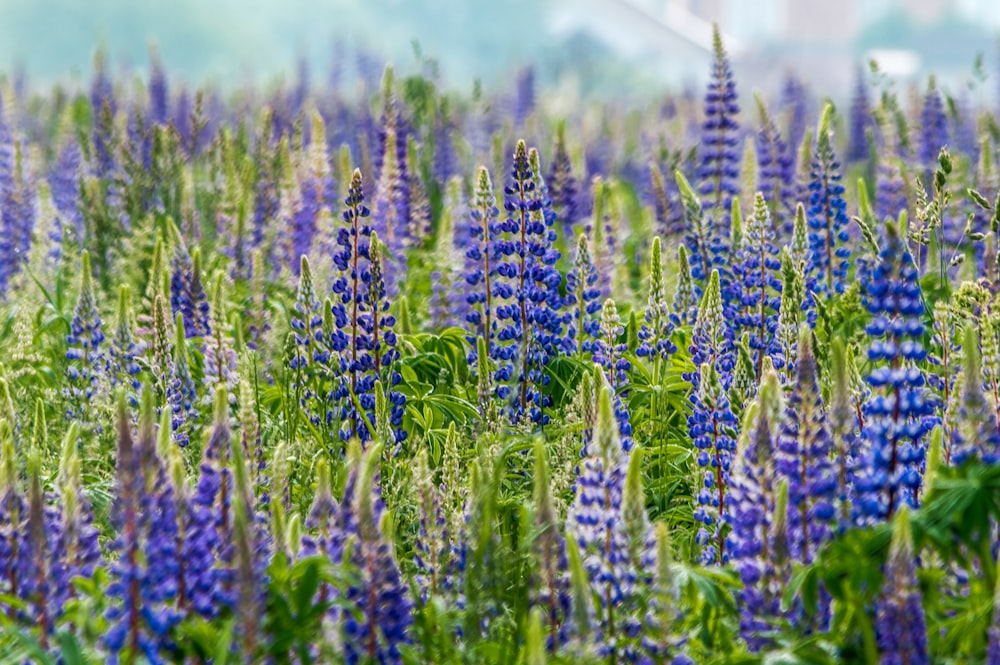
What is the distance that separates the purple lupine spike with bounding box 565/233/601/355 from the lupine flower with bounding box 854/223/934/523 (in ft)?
7.20

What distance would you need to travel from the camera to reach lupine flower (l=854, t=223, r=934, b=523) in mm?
3367

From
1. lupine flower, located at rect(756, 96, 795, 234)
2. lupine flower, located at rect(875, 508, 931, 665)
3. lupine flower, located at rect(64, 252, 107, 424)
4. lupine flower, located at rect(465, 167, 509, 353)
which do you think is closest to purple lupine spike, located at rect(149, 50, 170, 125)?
lupine flower, located at rect(756, 96, 795, 234)

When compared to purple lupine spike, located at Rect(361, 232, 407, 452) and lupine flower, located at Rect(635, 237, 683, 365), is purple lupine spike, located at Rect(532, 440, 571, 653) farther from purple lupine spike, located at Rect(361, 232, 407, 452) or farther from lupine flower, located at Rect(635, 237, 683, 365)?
lupine flower, located at Rect(635, 237, 683, 365)

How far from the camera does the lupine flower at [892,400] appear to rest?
337 centimetres

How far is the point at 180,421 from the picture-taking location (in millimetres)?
5145

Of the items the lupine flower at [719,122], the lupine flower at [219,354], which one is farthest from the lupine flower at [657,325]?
the lupine flower at [719,122]

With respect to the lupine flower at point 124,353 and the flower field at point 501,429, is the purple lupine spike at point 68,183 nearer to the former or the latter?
the flower field at point 501,429

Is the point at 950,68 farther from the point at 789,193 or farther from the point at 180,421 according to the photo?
the point at 180,421

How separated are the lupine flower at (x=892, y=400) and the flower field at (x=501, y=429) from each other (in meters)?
0.01

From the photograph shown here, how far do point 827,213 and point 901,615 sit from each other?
4727mm

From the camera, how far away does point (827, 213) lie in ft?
23.9

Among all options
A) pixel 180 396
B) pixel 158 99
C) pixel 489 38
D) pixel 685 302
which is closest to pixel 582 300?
pixel 685 302

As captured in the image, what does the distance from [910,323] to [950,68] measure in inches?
2432

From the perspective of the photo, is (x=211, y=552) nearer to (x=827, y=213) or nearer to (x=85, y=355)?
(x=85, y=355)
